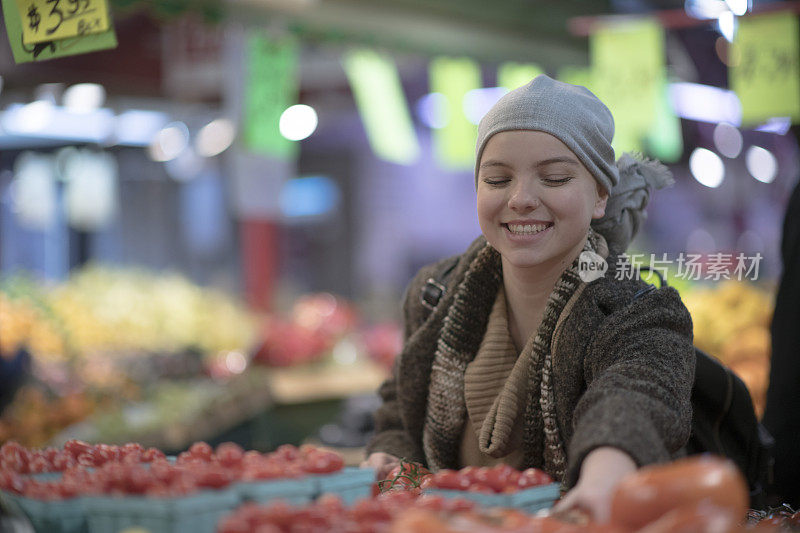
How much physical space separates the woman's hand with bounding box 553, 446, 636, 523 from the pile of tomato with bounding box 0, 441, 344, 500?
419mm

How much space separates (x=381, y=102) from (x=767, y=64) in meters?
2.43

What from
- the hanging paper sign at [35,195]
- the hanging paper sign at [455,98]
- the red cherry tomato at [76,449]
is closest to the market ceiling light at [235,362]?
the hanging paper sign at [455,98]

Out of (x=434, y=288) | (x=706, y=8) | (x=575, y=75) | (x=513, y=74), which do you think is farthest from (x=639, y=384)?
(x=575, y=75)

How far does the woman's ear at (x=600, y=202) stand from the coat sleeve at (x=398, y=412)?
1.77 ft

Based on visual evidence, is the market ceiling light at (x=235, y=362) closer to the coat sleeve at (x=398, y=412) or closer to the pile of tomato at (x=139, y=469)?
the coat sleeve at (x=398, y=412)

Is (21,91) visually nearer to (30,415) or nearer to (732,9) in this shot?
(30,415)

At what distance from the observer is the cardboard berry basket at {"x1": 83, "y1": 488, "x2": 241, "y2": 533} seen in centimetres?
127

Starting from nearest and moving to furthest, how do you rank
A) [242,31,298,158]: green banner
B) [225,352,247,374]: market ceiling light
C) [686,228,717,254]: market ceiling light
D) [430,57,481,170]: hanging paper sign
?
1. [242,31,298,158]: green banner
2. [430,57,481,170]: hanging paper sign
3. [225,352,247,374]: market ceiling light
4. [686,228,717,254]: market ceiling light

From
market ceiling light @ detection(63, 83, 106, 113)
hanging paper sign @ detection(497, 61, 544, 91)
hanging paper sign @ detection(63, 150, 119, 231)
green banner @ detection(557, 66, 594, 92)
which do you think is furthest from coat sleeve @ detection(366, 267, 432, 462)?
hanging paper sign @ detection(63, 150, 119, 231)

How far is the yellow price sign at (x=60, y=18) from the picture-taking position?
2.07 metres

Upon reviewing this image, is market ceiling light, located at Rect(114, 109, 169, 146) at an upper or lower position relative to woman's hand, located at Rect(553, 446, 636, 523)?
upper

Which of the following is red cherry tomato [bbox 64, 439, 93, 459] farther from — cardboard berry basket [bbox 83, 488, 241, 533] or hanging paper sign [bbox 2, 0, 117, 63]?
hanging paper sign [bbox 2, 0, 117, 63]

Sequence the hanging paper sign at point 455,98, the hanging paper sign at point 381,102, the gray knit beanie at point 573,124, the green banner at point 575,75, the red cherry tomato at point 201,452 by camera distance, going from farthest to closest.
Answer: the green banner at point 575,75 → the hanging paper sign at point 455,98 → the hanging paper sign at point 381,102 → the gray knit beanie at point 573,124 → the red cherry tomato at point 201,452

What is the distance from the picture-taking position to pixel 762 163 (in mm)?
12836
